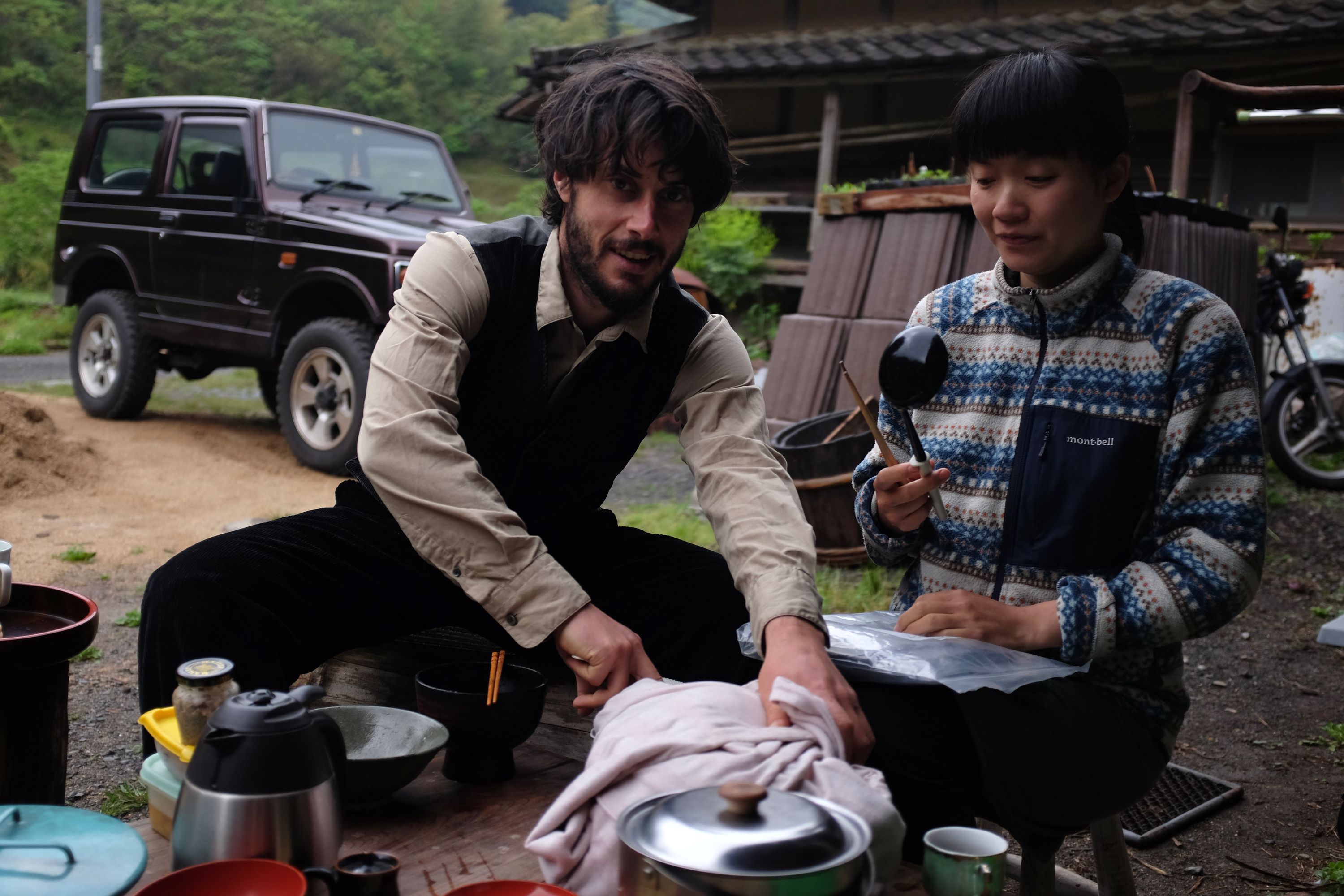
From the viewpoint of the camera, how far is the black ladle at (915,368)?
5.98 feet

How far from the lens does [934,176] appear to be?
6.12 metres

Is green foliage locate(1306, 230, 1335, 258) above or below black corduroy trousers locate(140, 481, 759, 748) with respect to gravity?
above

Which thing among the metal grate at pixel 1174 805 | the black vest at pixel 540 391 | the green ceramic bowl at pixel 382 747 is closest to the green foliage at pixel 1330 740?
the metal grate at pixel 1174 805

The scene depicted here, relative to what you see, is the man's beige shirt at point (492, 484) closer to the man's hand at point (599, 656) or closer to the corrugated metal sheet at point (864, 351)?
the man's hand at point (599, 656)

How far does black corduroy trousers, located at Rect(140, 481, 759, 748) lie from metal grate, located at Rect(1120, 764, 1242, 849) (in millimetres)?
1363

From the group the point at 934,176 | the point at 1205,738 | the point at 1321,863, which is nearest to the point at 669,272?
the point at 1321,863

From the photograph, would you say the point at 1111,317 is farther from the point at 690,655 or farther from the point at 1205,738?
the point at 1205,738

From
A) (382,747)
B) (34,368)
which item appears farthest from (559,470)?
(34,368)

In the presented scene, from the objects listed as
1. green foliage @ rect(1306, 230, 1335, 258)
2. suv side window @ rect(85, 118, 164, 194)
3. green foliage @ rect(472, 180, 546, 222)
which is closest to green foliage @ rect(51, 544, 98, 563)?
suv side window @ rect(85, 118, 164, 194)

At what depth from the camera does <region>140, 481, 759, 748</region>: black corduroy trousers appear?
2.00 meters

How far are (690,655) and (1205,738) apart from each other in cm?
221

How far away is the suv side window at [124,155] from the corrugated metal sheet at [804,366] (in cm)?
465

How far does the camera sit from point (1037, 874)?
5.81 feet

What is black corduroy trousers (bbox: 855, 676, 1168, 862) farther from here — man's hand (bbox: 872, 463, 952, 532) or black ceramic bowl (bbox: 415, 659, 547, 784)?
black ceramic bowl (bbox: 415, 659, 547, 784)
